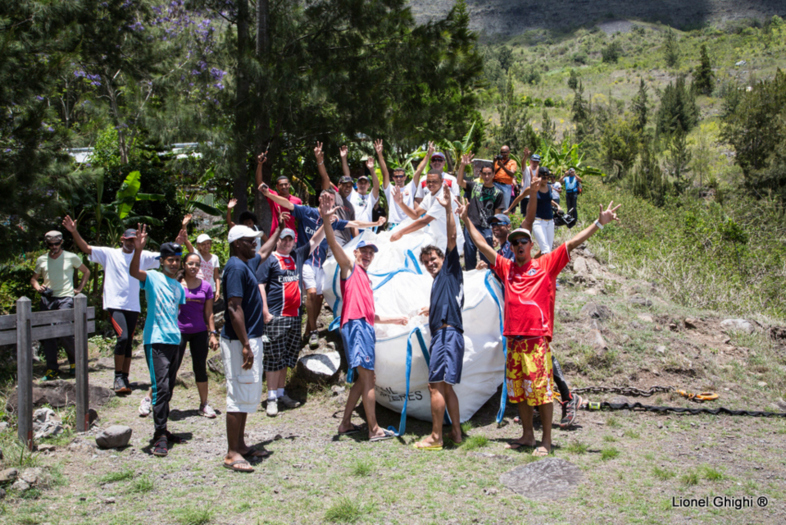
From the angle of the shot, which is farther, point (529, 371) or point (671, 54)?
point (671, 54)

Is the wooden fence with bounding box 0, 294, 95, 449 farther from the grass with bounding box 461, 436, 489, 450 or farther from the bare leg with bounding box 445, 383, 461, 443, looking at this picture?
the grass with bounding box 461, 436, 489, 450

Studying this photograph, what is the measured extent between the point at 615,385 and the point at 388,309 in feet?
8.68

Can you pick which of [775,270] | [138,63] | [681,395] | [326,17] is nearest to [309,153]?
[326,17]

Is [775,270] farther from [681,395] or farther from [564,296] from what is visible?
[681,395]

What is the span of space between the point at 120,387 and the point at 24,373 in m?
1.77

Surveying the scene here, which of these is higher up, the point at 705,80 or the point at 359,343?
the point at 705,80

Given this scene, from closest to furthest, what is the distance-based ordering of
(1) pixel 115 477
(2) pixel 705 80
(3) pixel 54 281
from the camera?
1. (1) pixel 115 477
2. (3) pixel 54 281
3. (2) pixel 705 80

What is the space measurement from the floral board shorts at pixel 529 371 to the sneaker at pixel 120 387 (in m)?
4.03

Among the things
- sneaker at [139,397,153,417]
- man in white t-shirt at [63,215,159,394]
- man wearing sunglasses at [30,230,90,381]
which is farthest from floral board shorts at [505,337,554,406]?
man wearing sunglasses at [30,230,90,381]

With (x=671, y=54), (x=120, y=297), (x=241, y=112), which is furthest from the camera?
(x=671, y=54)

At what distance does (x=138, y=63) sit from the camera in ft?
31.1

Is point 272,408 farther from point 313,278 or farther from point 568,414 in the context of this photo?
point 568,414

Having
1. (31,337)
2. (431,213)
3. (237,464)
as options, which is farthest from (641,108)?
(31,337)

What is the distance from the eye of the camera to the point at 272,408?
598 cm
